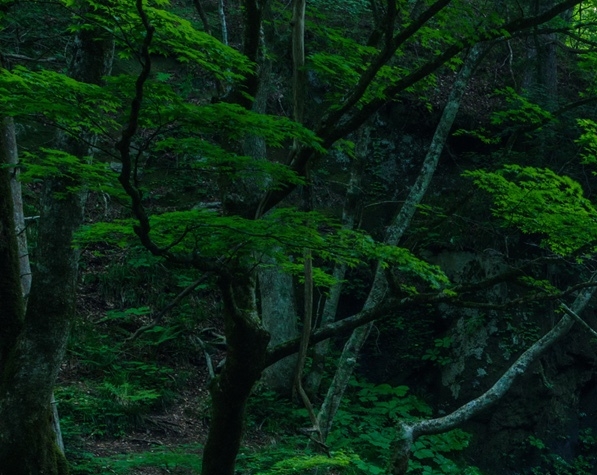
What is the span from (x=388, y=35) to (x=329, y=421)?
4309 millimetres

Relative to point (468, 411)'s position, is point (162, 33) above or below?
above

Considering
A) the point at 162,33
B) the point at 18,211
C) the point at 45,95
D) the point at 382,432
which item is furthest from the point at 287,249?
the point at 382,432

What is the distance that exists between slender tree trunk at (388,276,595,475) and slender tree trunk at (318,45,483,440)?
1.00 m

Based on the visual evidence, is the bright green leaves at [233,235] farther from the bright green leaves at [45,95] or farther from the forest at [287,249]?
the bright green leaves at [45,95]

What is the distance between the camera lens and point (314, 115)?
1225 cm

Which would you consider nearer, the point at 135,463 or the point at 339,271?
the point at 135,463

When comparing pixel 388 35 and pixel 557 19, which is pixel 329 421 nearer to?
pixel 388 35

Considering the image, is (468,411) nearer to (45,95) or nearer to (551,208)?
(551,208)

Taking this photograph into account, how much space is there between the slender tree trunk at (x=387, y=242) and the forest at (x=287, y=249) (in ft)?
0.11

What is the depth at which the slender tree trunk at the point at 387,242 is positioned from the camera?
23.6 ft

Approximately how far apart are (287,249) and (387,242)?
136 inches

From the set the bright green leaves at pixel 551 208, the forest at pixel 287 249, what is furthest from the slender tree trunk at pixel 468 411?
the bright green leaves at pixel 551 208

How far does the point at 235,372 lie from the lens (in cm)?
468

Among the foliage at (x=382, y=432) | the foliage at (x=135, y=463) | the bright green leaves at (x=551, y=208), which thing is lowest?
the foliage at (x=135, y=463)
